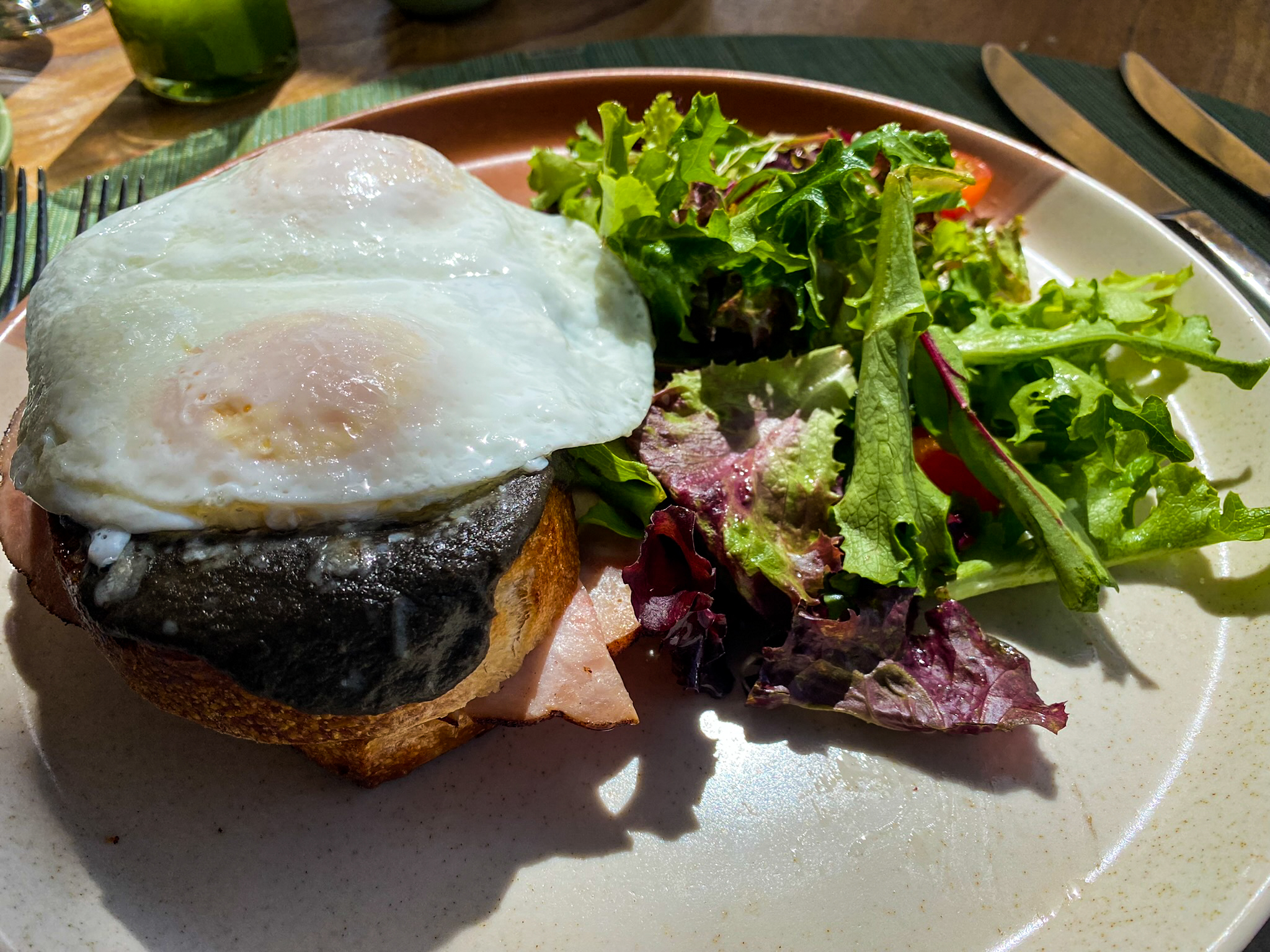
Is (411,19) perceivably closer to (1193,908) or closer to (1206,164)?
(1206,164)

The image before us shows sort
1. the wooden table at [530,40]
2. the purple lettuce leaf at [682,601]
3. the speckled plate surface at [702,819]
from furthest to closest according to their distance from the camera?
the wooden table at [530,40] → the purple lettuce leaf at [682,601] → the speckled plate surface at [702,819]

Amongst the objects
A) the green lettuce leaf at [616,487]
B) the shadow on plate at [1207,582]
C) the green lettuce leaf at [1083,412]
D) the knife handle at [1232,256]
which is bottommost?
the shadow on plate at [1207,582]

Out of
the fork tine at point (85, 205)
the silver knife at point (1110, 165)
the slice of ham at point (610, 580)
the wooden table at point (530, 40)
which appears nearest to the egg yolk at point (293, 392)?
the slice of ham at point (610, 580)

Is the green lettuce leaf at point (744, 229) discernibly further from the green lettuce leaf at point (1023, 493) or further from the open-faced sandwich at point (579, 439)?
the green lettuce leaf at point (1023, 493)

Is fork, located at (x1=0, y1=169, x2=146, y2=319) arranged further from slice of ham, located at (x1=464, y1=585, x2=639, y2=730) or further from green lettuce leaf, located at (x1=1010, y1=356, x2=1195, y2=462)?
green lettuce leaf, located at (x1=1010, y1=356, x2=1195, y2=462)

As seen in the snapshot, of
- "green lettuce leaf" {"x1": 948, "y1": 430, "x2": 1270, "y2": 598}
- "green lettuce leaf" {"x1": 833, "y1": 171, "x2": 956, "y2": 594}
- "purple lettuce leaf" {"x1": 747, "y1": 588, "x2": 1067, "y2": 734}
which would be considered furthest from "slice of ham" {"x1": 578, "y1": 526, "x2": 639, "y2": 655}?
"green lettuce leaf" {"x1": 948, "y1": 430, "x2": 1270, "y2": 598}

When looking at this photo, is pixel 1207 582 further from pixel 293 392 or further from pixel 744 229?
pixel 293 392

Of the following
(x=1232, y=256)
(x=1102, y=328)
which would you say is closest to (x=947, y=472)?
(x=1102, y=328)
